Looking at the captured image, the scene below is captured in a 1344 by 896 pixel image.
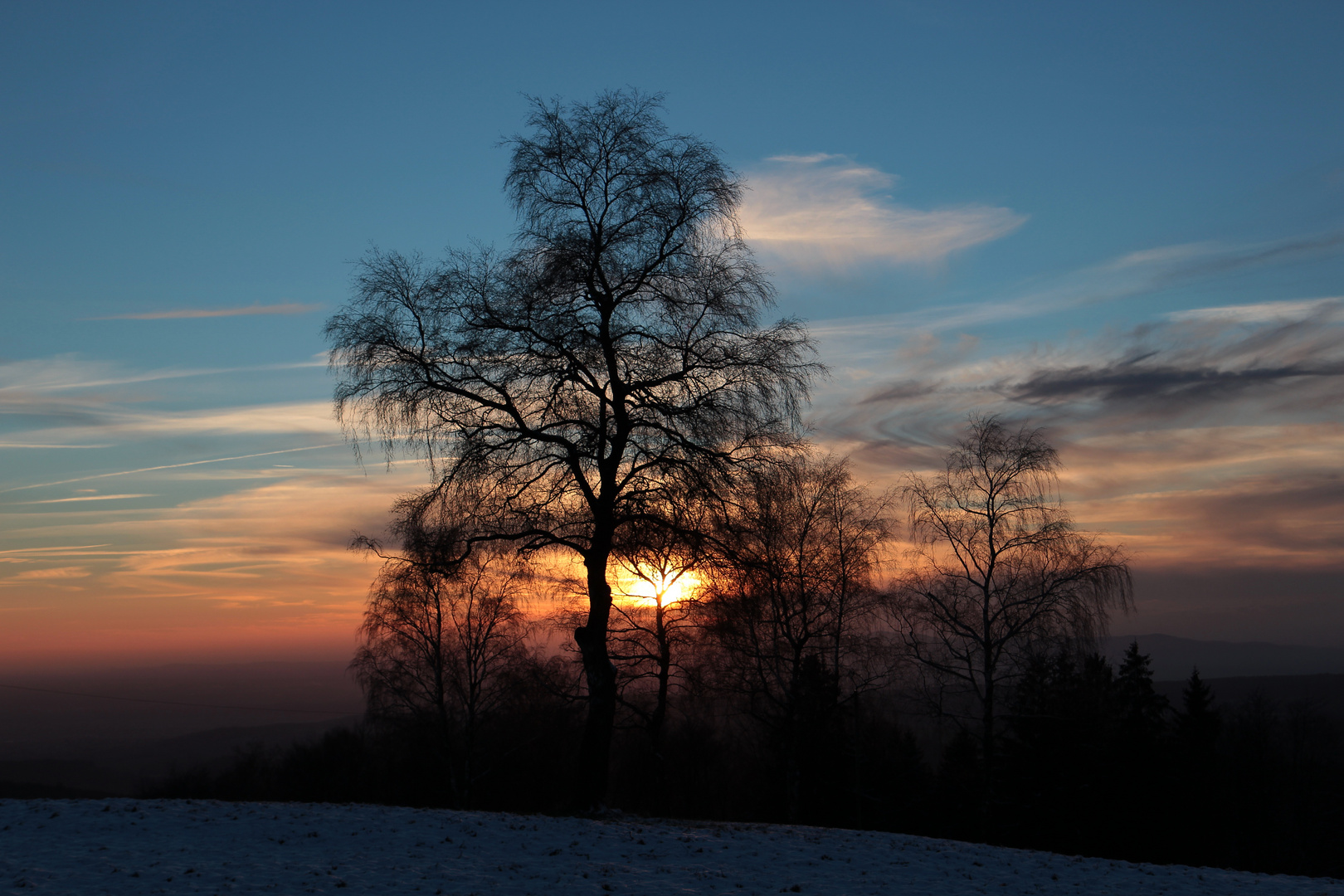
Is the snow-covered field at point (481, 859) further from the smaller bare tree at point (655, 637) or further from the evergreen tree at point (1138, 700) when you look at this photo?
the evergreen tree at point (1138, 700)

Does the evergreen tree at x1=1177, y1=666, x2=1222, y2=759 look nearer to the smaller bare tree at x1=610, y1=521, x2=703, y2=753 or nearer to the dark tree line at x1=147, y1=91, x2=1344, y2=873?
the dark tree line at x1=147, y1=91, x2=1344, y2=873

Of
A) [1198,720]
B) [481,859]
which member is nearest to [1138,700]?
[1198,720]

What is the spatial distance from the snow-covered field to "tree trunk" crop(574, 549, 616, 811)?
1130mm

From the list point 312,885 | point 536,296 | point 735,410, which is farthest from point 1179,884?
point 536,296

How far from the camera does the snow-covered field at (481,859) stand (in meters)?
11.5

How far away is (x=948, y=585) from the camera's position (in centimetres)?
2692

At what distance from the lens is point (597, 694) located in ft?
58.5

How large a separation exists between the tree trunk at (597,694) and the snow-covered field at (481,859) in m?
1.13

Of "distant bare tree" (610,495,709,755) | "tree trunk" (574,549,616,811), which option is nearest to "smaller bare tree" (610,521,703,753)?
"distant bare tree" (610,495,709,755)

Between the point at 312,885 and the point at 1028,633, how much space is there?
21380 millimetres

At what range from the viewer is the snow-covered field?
37.7 ft

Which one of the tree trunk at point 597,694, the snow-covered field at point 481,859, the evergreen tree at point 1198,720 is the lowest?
the evergreen tree at point 1198,720

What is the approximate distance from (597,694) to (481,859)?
509 centimetres

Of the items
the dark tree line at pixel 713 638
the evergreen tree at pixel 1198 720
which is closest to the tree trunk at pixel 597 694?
the dark tree line at pixel 713 638
